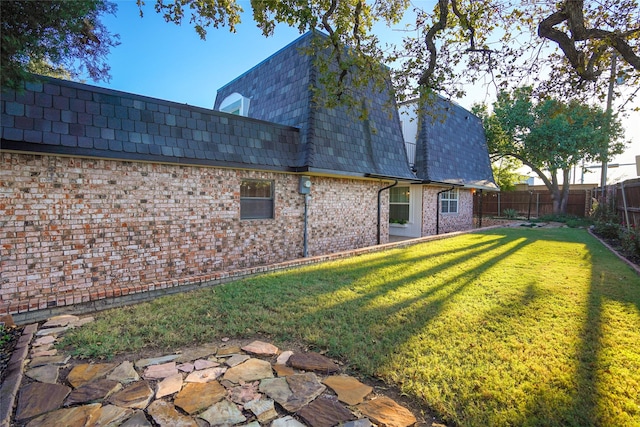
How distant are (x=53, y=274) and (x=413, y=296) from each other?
5856 millimetres

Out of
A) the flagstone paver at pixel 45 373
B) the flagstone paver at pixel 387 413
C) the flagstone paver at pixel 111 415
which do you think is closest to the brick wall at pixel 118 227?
the flagstone paver at pixel 45 373

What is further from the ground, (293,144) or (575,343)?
(293,144)

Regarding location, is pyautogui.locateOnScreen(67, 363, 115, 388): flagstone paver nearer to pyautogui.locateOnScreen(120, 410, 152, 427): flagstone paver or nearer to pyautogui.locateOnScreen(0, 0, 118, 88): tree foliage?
pyautogui.locateOnScreen(120, 410, 152, 427): flagstone paver

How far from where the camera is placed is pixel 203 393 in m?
2.63

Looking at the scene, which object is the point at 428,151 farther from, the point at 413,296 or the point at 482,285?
the point at 413,296

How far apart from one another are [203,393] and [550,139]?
24.6 meters

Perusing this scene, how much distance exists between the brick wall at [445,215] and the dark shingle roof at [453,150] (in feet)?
2.49

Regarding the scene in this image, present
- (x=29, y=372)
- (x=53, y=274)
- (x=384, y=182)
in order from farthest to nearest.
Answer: (x=384, y=182), (x=53, y=274), (x=29, y=372)

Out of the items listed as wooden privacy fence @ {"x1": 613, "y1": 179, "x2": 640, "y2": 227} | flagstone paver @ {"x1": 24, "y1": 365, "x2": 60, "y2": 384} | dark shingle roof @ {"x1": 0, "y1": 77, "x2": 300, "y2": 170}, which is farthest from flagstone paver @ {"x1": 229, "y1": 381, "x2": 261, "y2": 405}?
wooden privacy fence @ {"x1": 613, "y1": 179, "x2": 640, "y2": 227}

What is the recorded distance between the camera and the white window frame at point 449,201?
14.7 meters

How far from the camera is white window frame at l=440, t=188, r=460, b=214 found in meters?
14.7

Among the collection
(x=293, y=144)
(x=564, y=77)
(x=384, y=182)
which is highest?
(x=564, y=77)

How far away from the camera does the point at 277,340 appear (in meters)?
3.67

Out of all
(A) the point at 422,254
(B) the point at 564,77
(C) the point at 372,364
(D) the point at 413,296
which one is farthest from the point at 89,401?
(B) the point at 564,77
